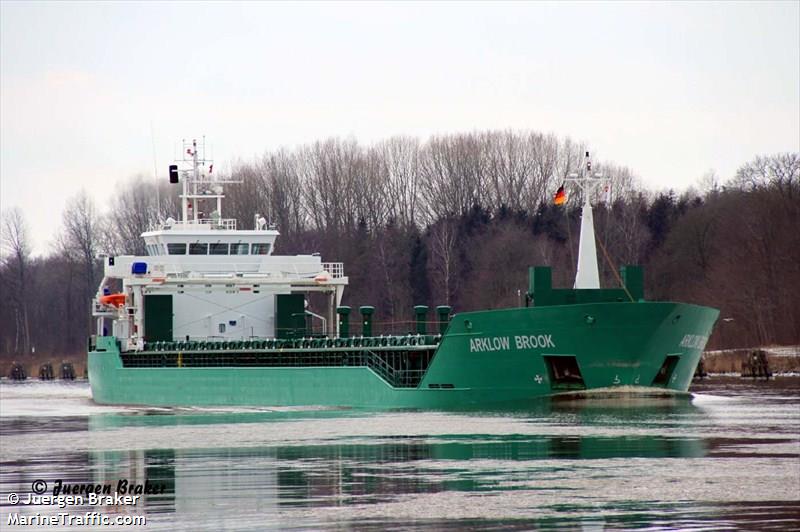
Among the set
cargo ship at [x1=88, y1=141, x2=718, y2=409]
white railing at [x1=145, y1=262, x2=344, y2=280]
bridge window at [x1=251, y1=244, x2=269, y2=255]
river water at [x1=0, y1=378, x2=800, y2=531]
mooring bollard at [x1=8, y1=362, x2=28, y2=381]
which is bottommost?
river water at [x1=0, y1=378, x2=800, y2=531]

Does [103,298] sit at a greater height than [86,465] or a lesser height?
greater

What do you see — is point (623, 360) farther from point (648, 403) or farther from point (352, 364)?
point (352, 364)

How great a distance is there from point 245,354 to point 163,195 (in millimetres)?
51940

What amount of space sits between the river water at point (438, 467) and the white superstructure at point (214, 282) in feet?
32.0

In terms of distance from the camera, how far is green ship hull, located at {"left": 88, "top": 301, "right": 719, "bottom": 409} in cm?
3953

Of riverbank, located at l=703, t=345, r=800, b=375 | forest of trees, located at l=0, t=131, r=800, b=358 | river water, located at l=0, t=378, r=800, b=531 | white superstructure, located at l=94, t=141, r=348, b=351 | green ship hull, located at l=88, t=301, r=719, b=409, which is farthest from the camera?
forest of trees, located at l=0, t=131, r=800, b=358

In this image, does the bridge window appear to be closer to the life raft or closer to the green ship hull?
the green ship hull

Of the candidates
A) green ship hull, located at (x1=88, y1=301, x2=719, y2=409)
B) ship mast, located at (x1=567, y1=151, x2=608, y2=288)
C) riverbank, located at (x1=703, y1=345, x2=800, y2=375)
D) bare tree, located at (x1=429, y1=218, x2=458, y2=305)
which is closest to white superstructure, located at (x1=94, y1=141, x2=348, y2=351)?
green ship hull, located at (x1=88, y1=301, x2=719, y2=409)

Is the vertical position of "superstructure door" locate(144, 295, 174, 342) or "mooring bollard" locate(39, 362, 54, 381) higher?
"superstructure door" locate(144, 295, 174, 342)

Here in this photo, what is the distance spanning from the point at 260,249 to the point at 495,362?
51.9 ft

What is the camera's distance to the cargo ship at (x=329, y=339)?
1570 inches

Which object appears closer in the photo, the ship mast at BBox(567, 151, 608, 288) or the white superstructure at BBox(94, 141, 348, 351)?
the ship mast at BBox(567, 151, 608, 288)

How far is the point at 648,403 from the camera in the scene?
4038 cm

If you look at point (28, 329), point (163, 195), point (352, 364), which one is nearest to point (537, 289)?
point (352, 364)
